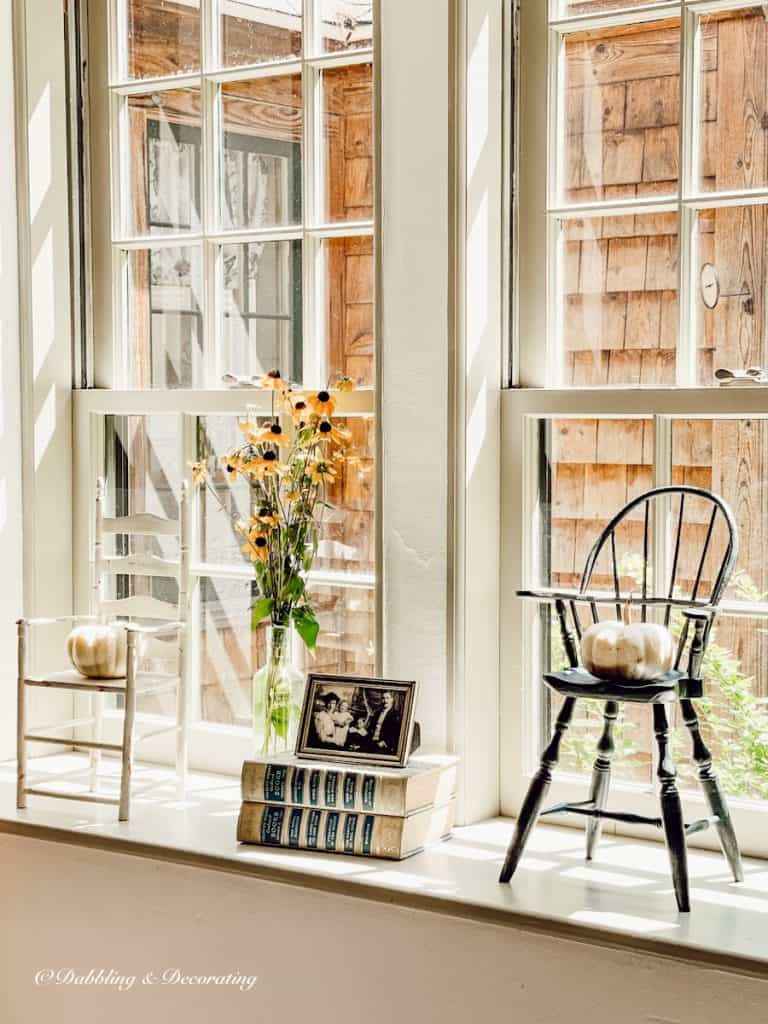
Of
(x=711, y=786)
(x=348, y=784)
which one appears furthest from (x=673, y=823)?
(x=348, y=784)

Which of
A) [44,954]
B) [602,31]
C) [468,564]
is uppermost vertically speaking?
[602,31]

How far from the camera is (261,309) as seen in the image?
3.33 meters

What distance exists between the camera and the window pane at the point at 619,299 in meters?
2.83

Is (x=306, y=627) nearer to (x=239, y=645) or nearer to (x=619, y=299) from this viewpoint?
(x=239, y=645)

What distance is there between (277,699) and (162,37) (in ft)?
A: 5.63

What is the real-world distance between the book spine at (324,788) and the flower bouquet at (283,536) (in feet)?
0.92

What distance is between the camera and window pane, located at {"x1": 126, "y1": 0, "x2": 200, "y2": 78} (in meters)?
3.42

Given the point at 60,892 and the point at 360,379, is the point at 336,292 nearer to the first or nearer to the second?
the point at 360,379

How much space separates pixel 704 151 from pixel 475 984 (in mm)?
1715

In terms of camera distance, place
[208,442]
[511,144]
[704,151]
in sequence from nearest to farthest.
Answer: [704,151] → [511,144] → [208,442]

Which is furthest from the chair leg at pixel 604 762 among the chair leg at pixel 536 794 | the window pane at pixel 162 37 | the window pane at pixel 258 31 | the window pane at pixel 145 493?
the window pane at pixel 162 37

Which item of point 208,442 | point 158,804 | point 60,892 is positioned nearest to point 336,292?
point 208,442

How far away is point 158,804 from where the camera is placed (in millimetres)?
3191

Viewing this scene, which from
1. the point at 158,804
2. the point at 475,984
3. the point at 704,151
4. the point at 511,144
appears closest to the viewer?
the point at 475,984
